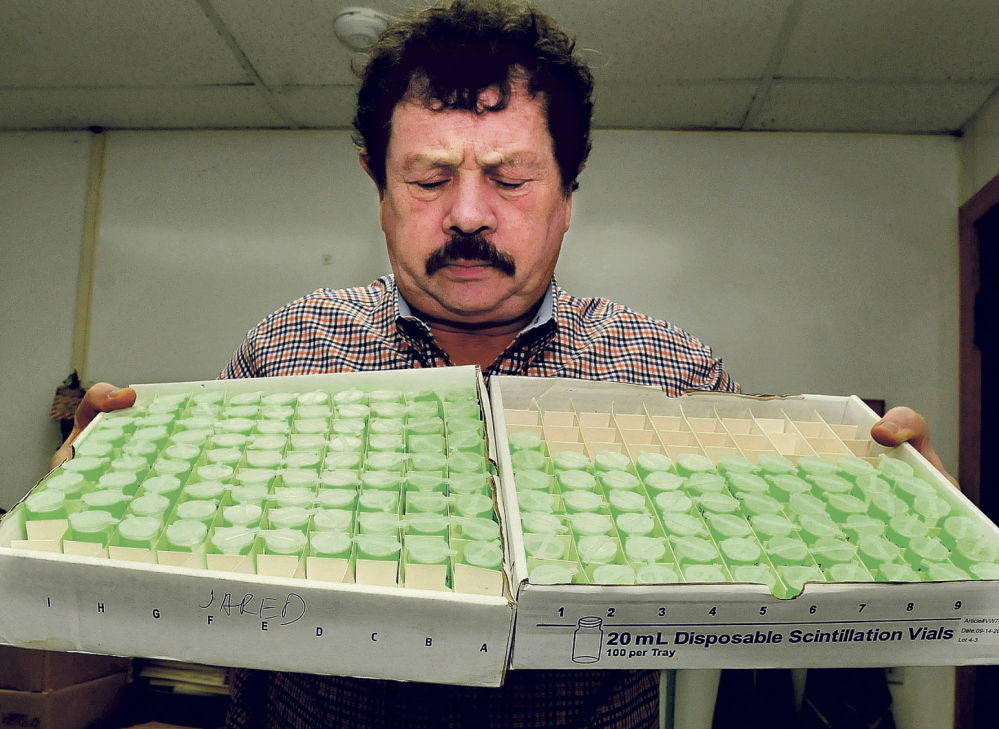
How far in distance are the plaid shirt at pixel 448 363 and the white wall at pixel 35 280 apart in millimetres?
2122

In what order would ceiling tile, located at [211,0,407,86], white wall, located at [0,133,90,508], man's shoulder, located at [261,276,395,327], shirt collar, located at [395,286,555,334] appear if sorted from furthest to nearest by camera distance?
white wall, located at [0,133,90,508]
ceiling tile, located at [211,0,407,86]
man's shoulder, located at [261,276,395,327]
shirt collar, located at [395,286,555,334]

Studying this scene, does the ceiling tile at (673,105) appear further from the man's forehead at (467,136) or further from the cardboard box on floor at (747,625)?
the cardboard box on floor at (747,625)

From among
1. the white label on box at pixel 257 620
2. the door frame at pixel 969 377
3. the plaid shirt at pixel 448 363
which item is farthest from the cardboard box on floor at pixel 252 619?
the door frame at pixel 969 377

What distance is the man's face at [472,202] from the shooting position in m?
1.05

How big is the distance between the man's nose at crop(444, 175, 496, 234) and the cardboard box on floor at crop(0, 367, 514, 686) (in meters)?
0.68

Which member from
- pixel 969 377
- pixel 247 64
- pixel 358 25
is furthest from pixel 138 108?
pixel 969 377

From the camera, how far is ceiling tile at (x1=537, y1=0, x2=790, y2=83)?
1.99 m

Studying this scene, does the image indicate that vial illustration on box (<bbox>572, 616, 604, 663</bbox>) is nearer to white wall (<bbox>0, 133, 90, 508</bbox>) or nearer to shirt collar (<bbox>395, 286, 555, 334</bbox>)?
shirt collar (<bbox>395, 286, 555, 334</bbox>)

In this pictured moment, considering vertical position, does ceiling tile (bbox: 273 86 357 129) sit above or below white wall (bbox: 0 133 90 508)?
above

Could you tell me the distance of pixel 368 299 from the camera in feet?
4.66

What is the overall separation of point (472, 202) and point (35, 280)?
9.40 ft

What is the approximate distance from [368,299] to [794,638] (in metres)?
1.10

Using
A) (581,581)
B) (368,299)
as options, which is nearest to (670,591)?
(581,581)

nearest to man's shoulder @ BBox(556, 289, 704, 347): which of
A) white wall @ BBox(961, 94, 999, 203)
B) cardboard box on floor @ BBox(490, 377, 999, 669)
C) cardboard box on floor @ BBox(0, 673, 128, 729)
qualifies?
cardboard box on floor @ BBox(490, 377, 999, 669)
